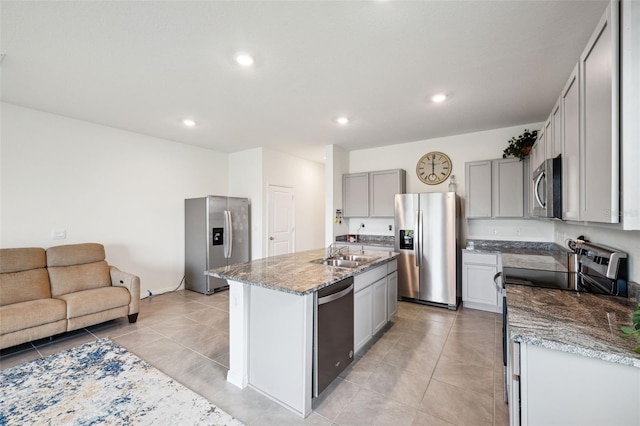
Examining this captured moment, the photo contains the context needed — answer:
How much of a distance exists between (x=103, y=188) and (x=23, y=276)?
58.3 inches

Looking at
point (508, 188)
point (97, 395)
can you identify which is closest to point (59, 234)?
point (97, 395)

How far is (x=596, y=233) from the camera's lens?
7.33ft

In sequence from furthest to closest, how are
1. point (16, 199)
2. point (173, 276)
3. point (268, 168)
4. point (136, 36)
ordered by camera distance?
point (268, 168)
point (173, 276)
point (16, 199)
point (136, 36)

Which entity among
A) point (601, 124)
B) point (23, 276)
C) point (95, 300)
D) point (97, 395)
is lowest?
point (97, 395)

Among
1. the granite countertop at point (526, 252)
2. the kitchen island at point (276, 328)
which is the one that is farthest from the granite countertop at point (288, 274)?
the granite countertop at point (526, 252)

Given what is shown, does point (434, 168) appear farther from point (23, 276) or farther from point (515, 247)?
point (23, 276)

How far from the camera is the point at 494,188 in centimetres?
400

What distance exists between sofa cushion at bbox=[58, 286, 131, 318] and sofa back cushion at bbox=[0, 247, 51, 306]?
268mm

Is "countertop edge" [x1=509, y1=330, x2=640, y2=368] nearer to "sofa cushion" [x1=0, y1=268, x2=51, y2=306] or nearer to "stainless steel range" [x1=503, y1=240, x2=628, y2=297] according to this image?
"stainless steel range" [x1=503, y1=240, x2=628, y2=297]

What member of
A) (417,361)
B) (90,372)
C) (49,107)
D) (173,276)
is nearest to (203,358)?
(90,372)

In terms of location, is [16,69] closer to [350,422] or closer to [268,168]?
[268,168]

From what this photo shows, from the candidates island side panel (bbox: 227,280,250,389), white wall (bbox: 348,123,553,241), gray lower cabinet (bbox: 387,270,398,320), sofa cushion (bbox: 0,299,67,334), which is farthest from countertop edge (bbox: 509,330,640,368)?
sofa cushion (bbox: 0,299,67,334)

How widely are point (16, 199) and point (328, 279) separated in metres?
4.02

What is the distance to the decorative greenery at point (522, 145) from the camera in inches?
142
